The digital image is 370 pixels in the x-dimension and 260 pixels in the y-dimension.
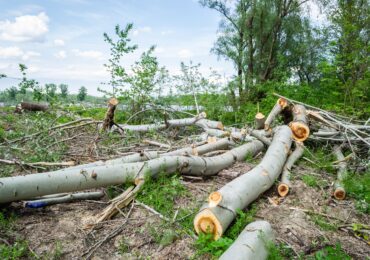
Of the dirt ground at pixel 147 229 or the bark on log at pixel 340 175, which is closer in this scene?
the dirt ground at pixel 147 229

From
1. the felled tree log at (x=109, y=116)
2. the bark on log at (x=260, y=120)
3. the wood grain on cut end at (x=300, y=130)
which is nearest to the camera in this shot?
the wood grain on cut end at (x=300, y=130)

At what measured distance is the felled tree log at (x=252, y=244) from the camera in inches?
96.1

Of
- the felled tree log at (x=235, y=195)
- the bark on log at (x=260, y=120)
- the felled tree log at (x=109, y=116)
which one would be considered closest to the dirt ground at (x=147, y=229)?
the felled tree log at (x=235, y=195)

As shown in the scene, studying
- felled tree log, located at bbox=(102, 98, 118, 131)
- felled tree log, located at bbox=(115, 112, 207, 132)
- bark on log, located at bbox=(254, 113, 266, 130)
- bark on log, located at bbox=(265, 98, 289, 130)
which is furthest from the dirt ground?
felled tree log, located at bbox=(115, 112, 207, 132)

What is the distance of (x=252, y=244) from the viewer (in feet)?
8.51

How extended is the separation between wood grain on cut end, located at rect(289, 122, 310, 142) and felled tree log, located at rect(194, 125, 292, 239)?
974mm

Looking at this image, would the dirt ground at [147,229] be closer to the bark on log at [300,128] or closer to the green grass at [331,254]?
the green grass at [331,254]

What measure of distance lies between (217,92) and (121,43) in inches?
171

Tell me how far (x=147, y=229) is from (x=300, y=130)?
11.9ft

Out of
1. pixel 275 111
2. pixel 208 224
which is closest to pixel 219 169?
pixel 208 224

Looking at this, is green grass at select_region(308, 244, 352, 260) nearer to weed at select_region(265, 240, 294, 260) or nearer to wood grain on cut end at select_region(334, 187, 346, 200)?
weed at select_region(265, 240, 294, 260)

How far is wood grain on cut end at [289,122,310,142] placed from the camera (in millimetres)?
5688

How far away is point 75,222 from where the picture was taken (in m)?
3.38

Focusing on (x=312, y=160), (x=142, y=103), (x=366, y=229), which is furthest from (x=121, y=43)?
(x=366, y=229)
